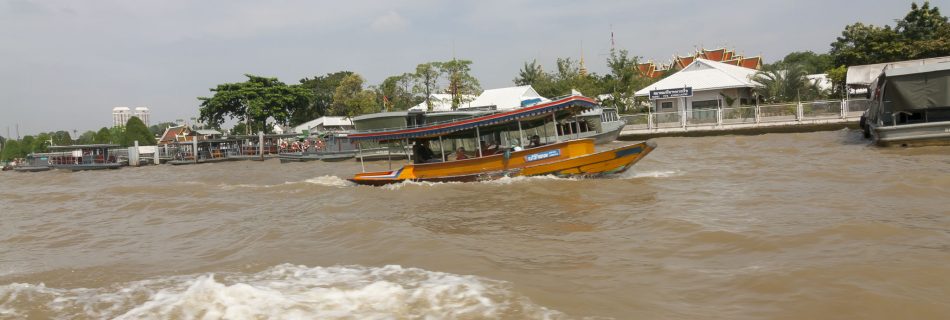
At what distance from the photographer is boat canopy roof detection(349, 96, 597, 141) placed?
1215cm

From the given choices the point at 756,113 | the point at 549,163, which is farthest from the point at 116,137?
the point at 549,163

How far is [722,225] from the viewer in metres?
7.04

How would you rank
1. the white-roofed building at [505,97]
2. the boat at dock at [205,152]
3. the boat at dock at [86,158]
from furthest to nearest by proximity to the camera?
the boat at dock at [205,152] < the white-roofed building at [505,97] < the boat at dock at [86,158]

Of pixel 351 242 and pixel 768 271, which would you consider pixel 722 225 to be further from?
pixel 351 242

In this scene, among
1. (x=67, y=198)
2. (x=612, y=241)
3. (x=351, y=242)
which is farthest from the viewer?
(x=67, y=198)

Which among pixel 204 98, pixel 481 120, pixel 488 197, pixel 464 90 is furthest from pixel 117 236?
pixel 204 98

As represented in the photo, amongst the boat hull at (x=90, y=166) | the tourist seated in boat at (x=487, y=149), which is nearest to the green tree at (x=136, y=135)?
the boat hull at (x=90, y=166)

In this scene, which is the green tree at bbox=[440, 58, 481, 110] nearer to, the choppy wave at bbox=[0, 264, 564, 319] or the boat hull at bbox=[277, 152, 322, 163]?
the boat hull at bbox=[277, 152, 322, 163]

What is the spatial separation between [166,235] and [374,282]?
546cm

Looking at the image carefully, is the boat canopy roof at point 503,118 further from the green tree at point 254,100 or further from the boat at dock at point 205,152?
the green tree at point 254,100

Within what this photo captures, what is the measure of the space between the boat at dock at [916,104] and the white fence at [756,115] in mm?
8319

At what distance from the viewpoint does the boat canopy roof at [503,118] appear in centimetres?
1215

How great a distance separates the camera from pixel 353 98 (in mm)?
48156

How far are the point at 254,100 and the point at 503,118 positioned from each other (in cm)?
4351
